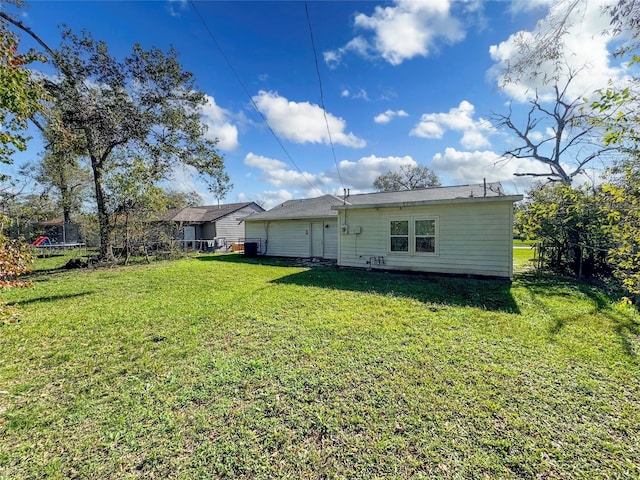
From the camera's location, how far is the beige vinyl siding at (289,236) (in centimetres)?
1254

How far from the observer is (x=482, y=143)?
11078mm

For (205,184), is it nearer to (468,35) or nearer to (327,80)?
(327,80)

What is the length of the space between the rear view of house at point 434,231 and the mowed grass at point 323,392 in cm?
249

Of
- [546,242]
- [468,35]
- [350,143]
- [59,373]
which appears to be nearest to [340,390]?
[59,373]

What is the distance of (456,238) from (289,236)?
8.07 meters

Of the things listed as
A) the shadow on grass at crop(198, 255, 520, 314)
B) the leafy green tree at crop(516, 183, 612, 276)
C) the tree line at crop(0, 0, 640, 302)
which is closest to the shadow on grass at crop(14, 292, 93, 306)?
the tree line at crop(0, 0, 640, 302)

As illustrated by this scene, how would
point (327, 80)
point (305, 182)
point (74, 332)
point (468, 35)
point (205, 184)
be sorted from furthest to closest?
point (305, 182) < point (205, 184) < point (327, 80) < point (468, 35) < point (74, 332)

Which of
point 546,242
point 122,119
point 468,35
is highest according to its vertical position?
point 468,35

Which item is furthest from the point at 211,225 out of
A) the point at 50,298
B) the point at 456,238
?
the point at 456,238

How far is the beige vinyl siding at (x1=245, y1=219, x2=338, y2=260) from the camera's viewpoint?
1254 cm

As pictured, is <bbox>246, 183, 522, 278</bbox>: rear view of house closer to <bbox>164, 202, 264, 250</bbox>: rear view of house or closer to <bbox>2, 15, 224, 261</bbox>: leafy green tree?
<bbox>2, 15, 224, 261</bbox>: leafy green tree

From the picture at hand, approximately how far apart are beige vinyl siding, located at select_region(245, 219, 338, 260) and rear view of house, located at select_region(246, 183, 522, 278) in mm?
1294

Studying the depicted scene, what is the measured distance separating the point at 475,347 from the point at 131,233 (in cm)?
1384

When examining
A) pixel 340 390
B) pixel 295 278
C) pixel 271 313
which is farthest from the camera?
pixel 295 278
